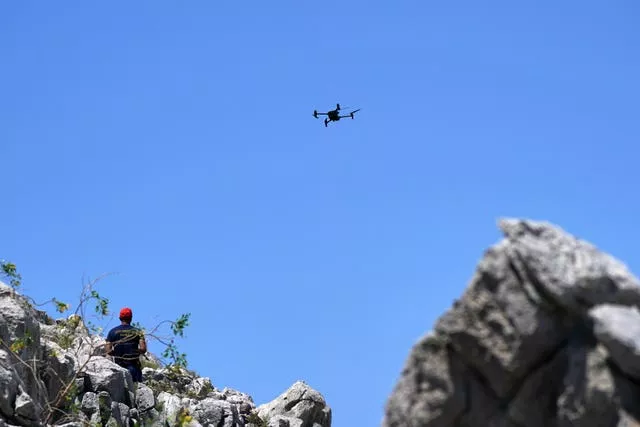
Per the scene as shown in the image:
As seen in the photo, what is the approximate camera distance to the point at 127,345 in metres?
25.2

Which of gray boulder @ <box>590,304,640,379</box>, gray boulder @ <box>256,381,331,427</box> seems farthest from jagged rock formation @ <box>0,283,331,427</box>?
gray boulder @ <box>590,304,640,379</box>

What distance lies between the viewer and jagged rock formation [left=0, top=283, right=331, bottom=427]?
2117cm

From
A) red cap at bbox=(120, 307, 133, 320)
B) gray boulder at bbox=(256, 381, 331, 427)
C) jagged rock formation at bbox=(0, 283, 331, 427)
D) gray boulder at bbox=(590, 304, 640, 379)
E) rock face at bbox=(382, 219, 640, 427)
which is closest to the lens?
gray boulder at bbox=(590, 304, 640, 379)

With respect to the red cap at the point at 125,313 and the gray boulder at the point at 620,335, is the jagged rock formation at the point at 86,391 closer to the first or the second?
the red cap at the point at 125,313

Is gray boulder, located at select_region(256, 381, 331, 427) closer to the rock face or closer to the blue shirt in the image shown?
the blue shirt

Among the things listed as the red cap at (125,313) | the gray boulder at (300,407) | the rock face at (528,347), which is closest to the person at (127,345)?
the red cap at (125,313)

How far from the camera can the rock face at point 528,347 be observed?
9891 mm

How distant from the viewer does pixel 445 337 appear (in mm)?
10445

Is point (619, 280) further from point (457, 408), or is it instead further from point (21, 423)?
point (21, 423)

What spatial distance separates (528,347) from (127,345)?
16.2m

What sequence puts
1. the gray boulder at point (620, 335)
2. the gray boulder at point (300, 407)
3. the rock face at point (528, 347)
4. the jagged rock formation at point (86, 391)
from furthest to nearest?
1. the gray boulder at point (300, 407)
2. the jagged rock formation at point (86, 391)
3. the rock face at point (528, 347)
4. the gray boulder at point (620, 335)

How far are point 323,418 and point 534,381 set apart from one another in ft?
66.9

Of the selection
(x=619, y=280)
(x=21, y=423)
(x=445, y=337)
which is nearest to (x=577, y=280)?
(x=619, y=280)

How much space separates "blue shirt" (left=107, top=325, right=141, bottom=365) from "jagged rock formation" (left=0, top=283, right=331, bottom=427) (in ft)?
1.37
